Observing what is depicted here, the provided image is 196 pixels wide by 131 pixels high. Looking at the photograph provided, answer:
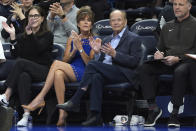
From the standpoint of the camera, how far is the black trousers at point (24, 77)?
7340 mm

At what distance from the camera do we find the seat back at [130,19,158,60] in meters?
7.79

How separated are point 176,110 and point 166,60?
2.10ft

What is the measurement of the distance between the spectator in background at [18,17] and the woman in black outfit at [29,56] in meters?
0.47

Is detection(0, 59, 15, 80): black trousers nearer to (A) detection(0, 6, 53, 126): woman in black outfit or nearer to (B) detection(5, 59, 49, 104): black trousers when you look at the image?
(A) detection(0, 6, 53, 126): woman in black outfit

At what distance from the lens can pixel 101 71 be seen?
22.9 feet

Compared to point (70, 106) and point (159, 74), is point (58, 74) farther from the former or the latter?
point (159, 74)

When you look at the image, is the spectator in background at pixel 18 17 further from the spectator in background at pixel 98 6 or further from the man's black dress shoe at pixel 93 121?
the man's black dress shoe at pixel 93 121

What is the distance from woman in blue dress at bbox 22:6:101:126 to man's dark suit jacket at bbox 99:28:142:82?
0.35 meters

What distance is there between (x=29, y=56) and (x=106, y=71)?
121 cm

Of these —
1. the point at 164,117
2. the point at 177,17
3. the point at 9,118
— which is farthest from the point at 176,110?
the point at 9,118

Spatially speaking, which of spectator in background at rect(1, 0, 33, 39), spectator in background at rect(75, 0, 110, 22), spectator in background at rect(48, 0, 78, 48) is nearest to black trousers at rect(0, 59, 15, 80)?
spectator in background at rect(1, 0, 33, 39)

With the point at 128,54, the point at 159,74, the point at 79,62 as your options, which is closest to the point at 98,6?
the point at 79,62

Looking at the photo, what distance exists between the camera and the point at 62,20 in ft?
26.4

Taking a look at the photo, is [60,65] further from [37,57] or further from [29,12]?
[29,12]
